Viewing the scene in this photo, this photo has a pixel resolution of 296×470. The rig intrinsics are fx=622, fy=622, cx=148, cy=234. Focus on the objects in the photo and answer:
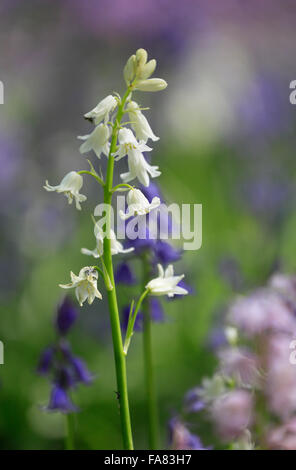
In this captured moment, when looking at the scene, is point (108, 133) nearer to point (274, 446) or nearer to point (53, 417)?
point (274, 446)

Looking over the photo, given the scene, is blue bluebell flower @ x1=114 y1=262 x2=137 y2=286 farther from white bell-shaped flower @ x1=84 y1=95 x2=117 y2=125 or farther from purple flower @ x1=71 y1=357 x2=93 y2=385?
white bell-shaped flower @ x1=84 y1=95 x2=117 y2=125

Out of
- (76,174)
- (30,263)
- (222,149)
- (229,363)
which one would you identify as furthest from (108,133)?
(222,149)

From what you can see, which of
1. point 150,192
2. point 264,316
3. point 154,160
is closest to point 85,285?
point 264,316

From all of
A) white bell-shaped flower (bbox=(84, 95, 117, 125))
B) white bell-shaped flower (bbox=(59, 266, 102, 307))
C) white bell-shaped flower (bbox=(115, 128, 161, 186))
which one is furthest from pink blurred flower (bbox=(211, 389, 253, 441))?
white bell-shaped flower (bbox=(84, 95, 117, 125))

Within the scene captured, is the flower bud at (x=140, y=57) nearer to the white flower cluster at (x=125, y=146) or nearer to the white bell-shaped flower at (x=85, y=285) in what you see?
the white flower cluster at (x=125, y=146)

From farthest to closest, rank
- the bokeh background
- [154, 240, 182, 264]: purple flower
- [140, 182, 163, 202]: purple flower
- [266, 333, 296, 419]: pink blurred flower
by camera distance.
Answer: the bokeh background → [154, 240, 182, 264]: purple flower → [140, 182, 163, 202]: purple flower → [266, 333, 296, 419]: pink blurred flower
